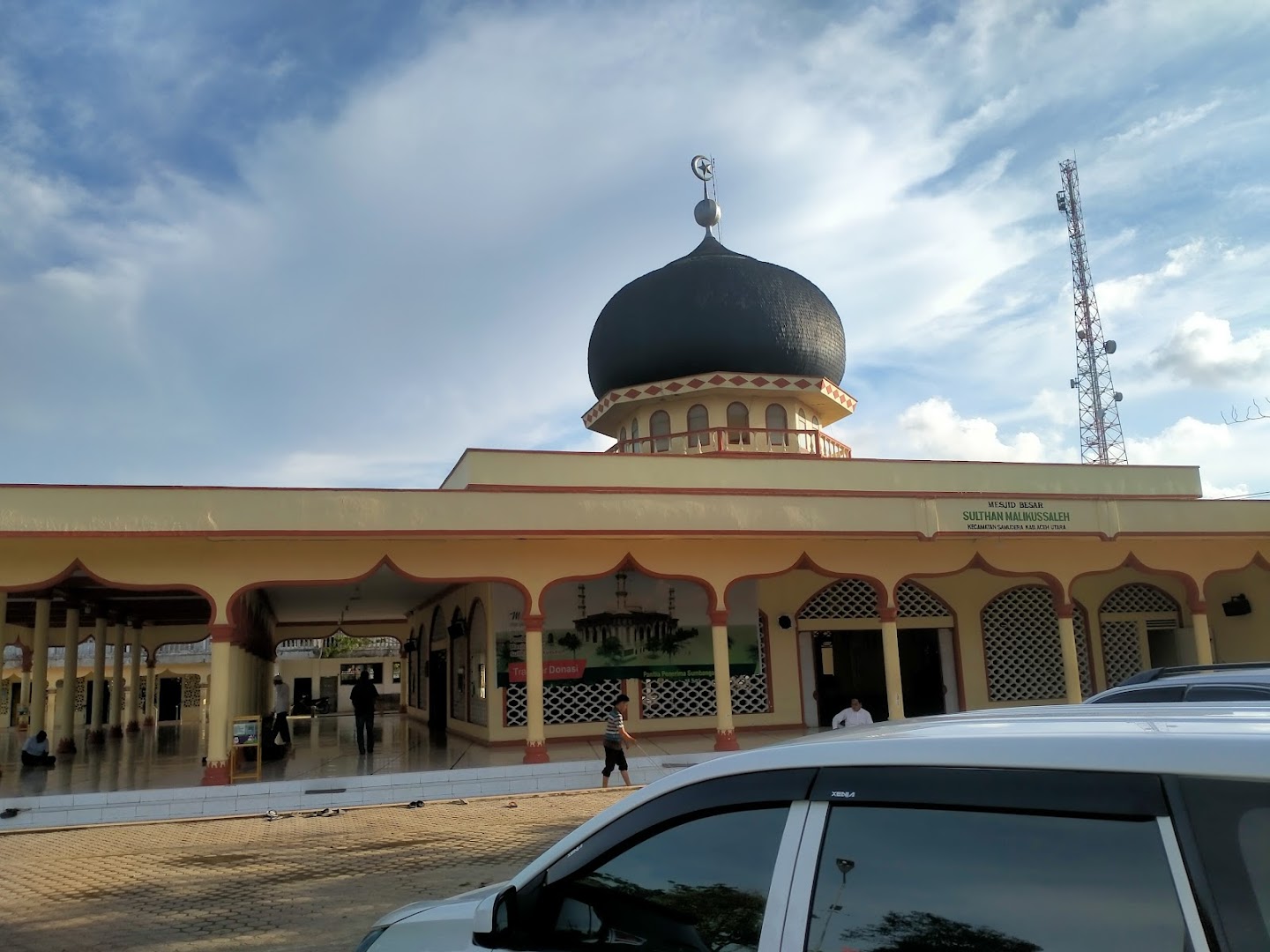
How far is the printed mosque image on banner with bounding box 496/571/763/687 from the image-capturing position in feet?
48.1

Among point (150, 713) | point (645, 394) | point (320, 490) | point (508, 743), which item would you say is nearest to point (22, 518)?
point (320, 490)

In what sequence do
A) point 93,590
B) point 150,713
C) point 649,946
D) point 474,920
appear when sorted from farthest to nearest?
1. point 150,713
2. point 93,590
3. point 474,920
4. point 649,946

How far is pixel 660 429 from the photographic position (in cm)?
1883

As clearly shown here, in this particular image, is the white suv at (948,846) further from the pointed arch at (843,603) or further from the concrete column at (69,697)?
the concrete column at (69,697)

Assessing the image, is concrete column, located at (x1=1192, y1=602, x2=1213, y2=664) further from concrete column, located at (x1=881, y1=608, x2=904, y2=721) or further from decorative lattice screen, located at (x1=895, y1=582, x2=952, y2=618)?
concrete column, located at (x1=881, y1=608, x2=904, y2=721)

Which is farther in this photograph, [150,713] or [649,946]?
[150,713]

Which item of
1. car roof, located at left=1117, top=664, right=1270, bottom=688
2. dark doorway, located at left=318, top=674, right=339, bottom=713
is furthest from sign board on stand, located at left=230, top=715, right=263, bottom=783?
dark doorway, located at left=318, top=674, right=339, bottom=713

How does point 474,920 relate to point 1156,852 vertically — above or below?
below

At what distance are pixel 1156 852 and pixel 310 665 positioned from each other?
3930 centimetres

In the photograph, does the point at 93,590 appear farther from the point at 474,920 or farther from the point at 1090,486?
Answer: the point at 1090,486

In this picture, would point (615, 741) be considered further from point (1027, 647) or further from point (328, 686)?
point (328, 686)

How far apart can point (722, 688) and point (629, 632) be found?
250cm

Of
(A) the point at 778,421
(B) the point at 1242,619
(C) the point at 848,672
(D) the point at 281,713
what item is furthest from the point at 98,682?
(B) the point at 1242,619

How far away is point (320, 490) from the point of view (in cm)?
1182
